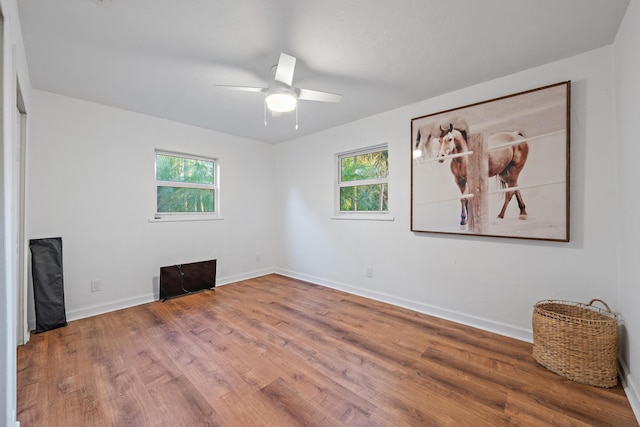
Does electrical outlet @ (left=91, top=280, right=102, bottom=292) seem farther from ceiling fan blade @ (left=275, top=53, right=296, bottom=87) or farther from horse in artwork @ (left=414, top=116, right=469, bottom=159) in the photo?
horse in artwork @ (left=414, top=116, right=469, bottom=159)

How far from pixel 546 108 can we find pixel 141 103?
3855 mm

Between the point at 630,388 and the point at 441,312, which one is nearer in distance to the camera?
the point at 630,388

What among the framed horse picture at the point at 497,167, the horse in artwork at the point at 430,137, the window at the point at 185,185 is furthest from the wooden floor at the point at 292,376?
the horse in artwork at the point at 430,137

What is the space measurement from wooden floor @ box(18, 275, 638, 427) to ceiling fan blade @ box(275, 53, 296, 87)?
2.13 metres

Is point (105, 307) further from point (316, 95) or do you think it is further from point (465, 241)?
point (465, 241)

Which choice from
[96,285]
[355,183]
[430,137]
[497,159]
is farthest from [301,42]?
[96,285]

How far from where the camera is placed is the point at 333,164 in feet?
12.5

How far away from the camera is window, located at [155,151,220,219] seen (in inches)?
136

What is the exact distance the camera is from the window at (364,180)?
3.36m

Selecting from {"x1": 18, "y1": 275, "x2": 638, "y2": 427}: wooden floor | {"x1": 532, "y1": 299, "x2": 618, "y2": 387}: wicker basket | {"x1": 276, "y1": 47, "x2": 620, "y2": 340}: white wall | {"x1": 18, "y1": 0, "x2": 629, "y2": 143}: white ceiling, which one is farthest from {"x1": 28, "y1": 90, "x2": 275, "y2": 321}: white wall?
{"x1": 532, "y1": 299, "x2": 618, "y2": 387}: wicker basket

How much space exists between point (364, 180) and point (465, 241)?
144cm

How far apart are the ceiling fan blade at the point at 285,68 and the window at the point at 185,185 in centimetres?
228

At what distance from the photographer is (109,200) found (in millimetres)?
2971

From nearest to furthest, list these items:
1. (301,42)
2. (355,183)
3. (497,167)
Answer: (301,42) < (497,167) < (355,183)
